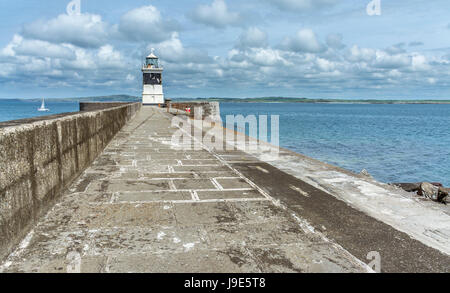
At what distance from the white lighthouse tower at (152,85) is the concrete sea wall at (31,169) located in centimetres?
5746

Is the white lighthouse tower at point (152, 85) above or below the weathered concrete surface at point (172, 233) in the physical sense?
above

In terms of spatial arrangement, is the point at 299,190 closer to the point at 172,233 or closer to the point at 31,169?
the point at 172,233

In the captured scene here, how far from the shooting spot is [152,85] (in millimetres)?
62188

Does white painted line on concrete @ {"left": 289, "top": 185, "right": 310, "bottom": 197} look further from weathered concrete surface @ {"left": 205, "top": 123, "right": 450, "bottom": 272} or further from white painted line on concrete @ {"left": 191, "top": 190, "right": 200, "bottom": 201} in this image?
white painted line on concrete @ {"left": 191, "top": 190, "right": 200, "bottom": 201}

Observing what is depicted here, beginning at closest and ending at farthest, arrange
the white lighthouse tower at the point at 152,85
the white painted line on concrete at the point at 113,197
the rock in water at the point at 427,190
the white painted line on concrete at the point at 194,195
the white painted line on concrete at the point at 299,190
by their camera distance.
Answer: the white painted line on concrete at the point at 113,197 < the white painted line on concrete at the point at 194,195 < the white painted line on concrete at the point at 299,190 < the rock in water at the point at 427,190 < the white lighthouse tower at the point at 152,85

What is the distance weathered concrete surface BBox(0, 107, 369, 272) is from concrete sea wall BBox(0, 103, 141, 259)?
0.55ft

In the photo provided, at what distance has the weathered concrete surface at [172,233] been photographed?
3.15 m

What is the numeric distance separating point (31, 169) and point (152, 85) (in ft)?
198

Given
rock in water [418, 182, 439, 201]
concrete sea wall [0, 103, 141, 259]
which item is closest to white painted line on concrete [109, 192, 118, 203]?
concrete sea wall [0, 103, 141, 259]

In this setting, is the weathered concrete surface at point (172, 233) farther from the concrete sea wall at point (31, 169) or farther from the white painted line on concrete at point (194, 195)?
the concrete sea wall at point (31, 169)

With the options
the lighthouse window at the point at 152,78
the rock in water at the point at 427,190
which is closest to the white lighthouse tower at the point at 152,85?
the lighthouse window at the point at 152,78

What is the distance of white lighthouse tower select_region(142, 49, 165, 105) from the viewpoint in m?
62.0
